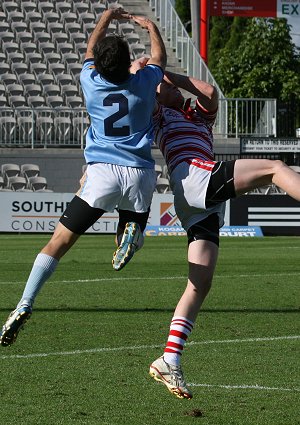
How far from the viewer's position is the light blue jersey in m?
7.43

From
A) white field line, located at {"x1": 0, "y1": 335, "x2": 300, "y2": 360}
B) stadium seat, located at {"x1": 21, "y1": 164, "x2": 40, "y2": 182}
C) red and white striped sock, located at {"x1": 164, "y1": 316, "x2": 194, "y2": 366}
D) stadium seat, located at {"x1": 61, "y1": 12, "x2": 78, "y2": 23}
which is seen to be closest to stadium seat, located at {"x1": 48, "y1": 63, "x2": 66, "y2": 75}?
stadium seat, located at {"x1": 61, "y1": 12, "x2": 78, "y2": 23}

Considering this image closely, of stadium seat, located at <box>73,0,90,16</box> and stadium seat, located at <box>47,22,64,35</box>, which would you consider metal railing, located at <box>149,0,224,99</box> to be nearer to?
stadium seat, located at <box>73,0,90,16</box>

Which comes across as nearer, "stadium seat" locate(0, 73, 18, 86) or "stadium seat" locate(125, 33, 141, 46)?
"stadium seat" locate(0, 73, 18, 86)

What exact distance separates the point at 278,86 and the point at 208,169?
3778 cm

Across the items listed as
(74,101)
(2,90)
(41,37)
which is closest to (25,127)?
(2,90)

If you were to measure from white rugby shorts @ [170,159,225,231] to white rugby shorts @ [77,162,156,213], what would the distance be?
0.67ft

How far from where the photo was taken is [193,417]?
6.88 m

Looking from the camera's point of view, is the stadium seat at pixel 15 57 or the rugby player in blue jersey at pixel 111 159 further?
the stadium seat at pixel 15 57

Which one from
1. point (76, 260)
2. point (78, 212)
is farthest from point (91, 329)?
point (76, 260)

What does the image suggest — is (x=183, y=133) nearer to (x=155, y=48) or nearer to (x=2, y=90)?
(x=155, y=48)

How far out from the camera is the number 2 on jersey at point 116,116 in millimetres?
7414

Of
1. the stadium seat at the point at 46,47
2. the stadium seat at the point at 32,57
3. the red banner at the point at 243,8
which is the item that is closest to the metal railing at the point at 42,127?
the stadium seat at the point at 32,57

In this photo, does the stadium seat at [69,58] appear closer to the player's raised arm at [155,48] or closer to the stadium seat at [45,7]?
the stadium seat at [45,7]

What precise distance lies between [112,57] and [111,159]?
27.2 inches
